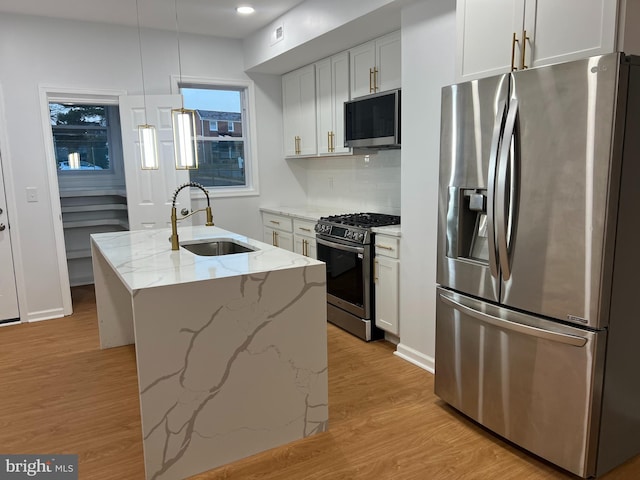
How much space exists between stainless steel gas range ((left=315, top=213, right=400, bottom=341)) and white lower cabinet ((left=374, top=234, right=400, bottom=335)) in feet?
0.21

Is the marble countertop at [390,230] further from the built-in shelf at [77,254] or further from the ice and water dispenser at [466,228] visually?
the built-in shelf at [77,254]

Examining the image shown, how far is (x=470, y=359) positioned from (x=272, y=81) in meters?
3.93

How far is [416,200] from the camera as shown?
3.16 m

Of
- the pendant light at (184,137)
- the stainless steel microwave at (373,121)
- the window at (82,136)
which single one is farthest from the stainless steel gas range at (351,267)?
the window at (82,136)

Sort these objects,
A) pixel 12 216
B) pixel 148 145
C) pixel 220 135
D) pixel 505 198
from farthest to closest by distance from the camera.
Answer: pixel 220 135
pixel 12 216
pixel 148 145
pixel 505 198

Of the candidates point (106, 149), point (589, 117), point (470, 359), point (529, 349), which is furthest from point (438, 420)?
point (106, 149)

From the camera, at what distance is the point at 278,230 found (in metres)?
5.05

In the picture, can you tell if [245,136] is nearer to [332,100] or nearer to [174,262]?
[332,100]

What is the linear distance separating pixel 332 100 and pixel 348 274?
166 centimetres

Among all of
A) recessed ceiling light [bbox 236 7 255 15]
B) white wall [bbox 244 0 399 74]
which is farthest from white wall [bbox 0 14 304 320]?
recessed ceiling light [bbox 236 7 255 15]

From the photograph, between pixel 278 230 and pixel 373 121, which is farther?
pixel 278 230

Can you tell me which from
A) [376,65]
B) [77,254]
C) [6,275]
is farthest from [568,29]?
[77,254]

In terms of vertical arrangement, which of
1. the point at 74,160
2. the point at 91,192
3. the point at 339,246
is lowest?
the point at 339,246

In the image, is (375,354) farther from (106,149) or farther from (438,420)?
(106,149)
